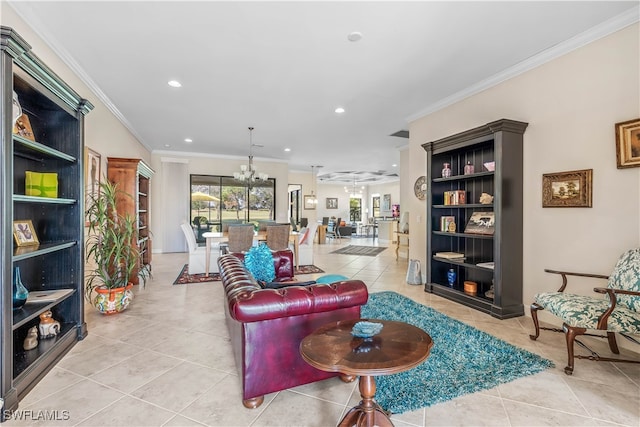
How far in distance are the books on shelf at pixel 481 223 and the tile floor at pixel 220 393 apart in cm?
122

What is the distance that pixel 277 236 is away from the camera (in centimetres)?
575

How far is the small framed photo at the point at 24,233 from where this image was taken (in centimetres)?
236

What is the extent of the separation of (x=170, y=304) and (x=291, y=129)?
12.7ft

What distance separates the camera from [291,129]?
605 centimetres

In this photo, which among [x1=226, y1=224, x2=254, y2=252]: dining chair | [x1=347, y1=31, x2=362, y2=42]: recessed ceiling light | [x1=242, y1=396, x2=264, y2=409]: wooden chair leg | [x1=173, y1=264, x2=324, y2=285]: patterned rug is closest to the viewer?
[x1=242, y1=396, x2=264, y2=409]: wooden chair leg

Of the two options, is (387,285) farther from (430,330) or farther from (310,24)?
(310,24)

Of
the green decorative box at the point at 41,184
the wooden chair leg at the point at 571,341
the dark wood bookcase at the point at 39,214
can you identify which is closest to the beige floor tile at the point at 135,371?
the dark wood bookcase at the point at 39,214

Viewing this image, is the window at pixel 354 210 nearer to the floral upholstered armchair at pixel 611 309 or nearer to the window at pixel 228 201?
the window at pixel 228 201

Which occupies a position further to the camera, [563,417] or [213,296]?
[213,296]

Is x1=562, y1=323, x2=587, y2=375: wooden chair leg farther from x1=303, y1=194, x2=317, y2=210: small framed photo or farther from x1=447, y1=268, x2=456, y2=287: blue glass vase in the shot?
x1=303, y1=194, x2=317, y2=210: small framed photo

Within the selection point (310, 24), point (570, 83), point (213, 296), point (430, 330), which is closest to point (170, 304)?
point (213, 296)

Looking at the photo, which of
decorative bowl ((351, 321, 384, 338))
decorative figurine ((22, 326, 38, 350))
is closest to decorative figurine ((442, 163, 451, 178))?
decorative bowl ((351, 321, 384, 338))

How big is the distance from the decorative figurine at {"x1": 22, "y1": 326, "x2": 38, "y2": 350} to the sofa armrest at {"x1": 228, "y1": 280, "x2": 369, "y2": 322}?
1.87 metres

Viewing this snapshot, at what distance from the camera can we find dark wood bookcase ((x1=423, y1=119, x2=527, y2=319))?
11.1ft
